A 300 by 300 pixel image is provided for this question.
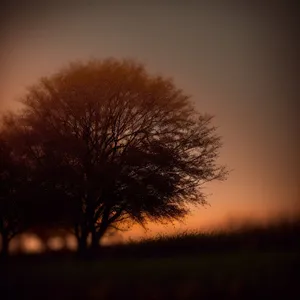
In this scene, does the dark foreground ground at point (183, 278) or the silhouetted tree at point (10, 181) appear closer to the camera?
the dark foreground ground at point (183, 278)

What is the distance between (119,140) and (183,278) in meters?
13.9

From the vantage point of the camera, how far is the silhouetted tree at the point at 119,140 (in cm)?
1998

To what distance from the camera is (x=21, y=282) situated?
341 inches

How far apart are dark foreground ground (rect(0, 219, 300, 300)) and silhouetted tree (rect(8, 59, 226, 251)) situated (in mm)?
8799

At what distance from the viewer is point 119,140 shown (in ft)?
69.5

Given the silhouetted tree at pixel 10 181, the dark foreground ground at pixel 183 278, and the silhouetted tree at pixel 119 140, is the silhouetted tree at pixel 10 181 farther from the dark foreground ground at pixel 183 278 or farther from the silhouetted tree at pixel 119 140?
the dark foreground ground at pixel 183 278

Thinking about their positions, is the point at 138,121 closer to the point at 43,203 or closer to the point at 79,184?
the point at 79,184

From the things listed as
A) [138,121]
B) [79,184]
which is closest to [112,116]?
[138,121]

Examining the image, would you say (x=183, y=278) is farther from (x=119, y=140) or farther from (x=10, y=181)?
(x=10, y=181)

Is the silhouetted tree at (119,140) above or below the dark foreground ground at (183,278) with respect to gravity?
above

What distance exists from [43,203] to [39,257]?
5.93m

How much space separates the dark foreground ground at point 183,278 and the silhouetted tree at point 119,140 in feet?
28.9

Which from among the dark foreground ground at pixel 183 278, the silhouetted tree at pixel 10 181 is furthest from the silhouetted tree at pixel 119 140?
the dark foreground ground at pixel 183 278

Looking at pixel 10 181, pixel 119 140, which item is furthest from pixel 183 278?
pixel 10 181
